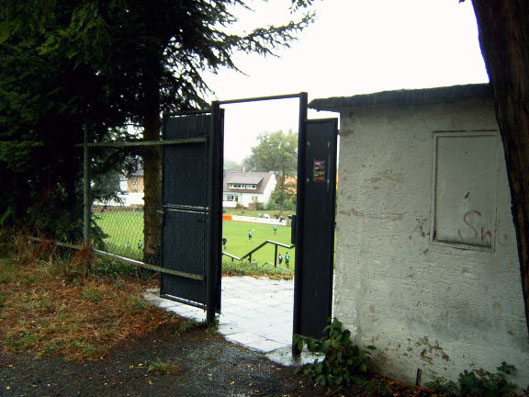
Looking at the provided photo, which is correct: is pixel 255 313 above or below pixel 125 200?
below

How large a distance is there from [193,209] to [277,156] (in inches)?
2972

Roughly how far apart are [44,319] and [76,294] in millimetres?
1168

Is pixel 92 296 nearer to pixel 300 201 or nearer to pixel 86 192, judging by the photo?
pixel 86 192

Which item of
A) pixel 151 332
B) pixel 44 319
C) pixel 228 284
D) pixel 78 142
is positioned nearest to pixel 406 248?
pixel 151 332

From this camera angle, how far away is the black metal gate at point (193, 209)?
5957 mm

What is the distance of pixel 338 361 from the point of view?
4359 millimetres

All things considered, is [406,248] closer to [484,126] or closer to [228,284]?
[484,126]

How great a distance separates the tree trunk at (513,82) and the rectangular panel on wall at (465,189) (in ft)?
3.25

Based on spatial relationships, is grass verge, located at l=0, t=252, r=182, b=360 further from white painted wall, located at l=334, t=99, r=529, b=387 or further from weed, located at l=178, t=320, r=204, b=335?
white painted wall, located at l=334, t=99, r=529, b=387

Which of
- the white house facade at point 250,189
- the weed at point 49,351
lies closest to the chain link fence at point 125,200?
the weed at point 49,351

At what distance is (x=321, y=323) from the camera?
4.88m

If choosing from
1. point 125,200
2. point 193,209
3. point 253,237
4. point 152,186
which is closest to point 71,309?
point 193,209

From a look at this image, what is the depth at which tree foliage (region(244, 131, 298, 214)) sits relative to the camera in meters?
75.3

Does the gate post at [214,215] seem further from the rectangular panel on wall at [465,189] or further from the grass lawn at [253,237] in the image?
the grass lawn at [253,237]
